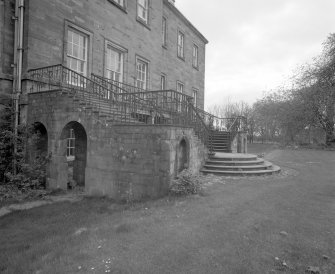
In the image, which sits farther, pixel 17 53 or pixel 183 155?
pixel 17 53

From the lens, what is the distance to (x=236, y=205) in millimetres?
6656

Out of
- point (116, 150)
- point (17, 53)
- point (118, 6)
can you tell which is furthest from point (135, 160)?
point (118, 6)

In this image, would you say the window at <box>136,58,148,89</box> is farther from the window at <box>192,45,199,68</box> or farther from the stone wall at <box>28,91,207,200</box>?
the window at <box>192,45,199,68</box>

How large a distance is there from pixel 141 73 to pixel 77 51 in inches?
201

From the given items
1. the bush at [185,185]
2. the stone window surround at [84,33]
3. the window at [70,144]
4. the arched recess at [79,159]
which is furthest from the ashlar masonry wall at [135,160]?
the stone window surround at [84,33]

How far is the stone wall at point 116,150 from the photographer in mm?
7980

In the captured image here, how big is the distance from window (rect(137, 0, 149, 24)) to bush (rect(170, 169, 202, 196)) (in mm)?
12273

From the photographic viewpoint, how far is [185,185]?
303 inches

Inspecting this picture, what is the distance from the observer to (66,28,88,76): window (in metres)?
11.9

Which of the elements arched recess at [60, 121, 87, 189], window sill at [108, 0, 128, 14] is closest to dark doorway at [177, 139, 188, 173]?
arched recess at [60, 121, 87, 189]

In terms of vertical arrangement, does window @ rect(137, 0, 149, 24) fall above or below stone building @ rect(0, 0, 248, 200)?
above

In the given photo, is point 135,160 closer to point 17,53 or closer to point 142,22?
point 17,53

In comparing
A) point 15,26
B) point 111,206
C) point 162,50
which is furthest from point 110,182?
point 162,50

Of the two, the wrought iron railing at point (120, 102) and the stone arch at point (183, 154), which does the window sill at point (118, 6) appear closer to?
the wrought iron railing at point (120, 102)
